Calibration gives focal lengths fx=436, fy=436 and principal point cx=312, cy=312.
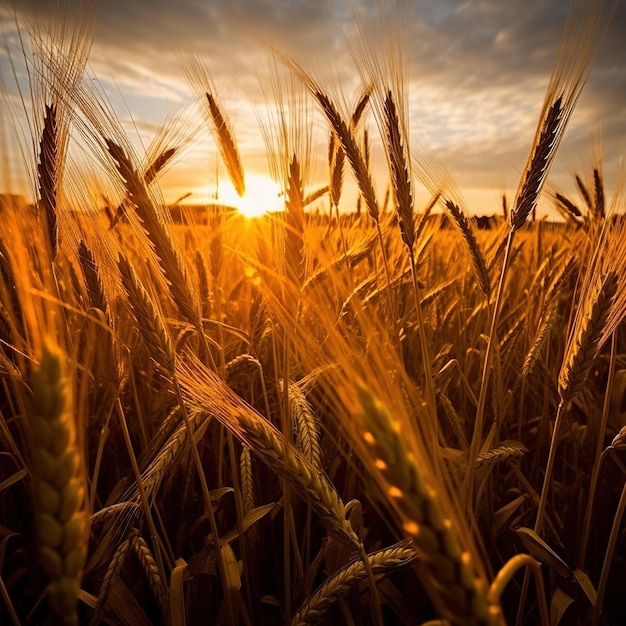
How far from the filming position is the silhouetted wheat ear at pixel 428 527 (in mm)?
381

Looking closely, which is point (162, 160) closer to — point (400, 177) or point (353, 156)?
point (353, 156)

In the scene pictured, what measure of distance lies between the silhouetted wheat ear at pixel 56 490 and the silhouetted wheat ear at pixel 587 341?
84 cm

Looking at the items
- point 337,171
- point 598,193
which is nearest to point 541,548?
point 337,171

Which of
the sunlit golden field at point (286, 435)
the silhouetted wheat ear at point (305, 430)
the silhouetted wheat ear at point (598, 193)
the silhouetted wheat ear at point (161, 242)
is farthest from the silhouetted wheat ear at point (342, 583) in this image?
the silhouetted wheat ear at point (598, 193)

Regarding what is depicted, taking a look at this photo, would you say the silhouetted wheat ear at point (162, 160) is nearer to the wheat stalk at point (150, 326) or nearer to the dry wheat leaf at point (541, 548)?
the wheat stalk at point (150, 326)

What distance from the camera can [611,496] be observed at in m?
1.65

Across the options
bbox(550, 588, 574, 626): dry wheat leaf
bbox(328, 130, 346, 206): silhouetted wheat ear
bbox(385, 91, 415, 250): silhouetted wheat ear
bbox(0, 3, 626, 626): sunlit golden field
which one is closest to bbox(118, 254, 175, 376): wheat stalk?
bbox(0, 3, 626, 626): sunlit golden field

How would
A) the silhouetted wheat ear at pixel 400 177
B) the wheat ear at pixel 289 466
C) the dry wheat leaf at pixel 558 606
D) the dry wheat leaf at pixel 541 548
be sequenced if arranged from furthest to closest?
the silhouetted wheat ear at pixel 400 177, the dry wheat leaf at pixel 558 606, the dry wheat leaf at pixel 541 548, the wheat ear at pixel 289 466

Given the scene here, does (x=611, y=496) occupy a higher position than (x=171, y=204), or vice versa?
(x=171, y=204)

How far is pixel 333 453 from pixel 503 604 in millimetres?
692

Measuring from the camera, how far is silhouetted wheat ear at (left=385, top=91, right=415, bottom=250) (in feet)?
3.89

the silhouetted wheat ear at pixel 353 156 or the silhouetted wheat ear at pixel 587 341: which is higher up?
the silhouetted wheat ear at pixel 353 156

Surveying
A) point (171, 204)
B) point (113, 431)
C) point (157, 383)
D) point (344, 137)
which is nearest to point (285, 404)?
point (344, 137)

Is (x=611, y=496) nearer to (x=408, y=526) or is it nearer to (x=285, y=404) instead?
(x=285, y=404)
